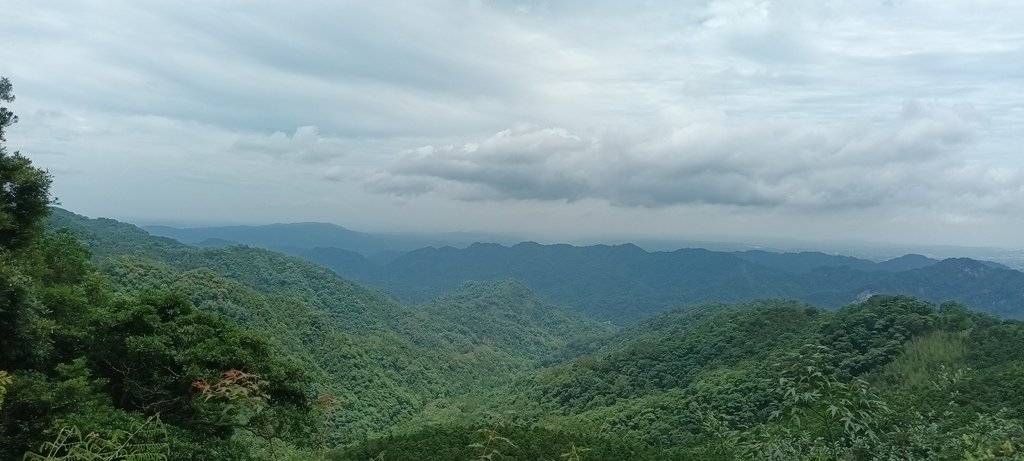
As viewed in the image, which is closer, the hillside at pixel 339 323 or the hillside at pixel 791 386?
the hillside at pixel 791 386

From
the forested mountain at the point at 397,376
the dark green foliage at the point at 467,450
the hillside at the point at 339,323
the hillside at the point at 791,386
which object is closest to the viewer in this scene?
the forested mountain at the point at 397,376

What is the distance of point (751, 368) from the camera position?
47.1 meters

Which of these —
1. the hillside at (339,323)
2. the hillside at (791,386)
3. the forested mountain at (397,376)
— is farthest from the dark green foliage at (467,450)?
the hillside at (339,323)

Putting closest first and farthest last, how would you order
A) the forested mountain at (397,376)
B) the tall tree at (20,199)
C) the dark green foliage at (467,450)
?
1. the forested mountain at (397,376)
2. the tall tree at (20,199)
3. the dark green foliage at (467,450)

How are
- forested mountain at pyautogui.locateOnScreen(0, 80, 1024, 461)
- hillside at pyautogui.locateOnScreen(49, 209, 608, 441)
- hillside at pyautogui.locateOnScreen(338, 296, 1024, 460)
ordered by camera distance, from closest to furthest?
1. forested mountain at pyautogui.locateOnScreen(0, 80, 1024, 461)
2. hillside at pyautogui.locateOnScreen(338, 296, 1024, 460)
3. hillside at pyautogui.locateOnScreen(49, 209, 608, 441)

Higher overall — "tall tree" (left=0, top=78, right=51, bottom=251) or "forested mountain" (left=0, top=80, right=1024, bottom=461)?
"tall tree" (left=0, top=78, right=51, bottom=251)

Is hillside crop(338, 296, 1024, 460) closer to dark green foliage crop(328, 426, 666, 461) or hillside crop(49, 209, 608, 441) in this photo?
dark green foliage crop(328, 426, 666, 461)

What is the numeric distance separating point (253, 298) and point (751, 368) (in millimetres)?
49573

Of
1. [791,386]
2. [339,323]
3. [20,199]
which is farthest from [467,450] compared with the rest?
[339,323]

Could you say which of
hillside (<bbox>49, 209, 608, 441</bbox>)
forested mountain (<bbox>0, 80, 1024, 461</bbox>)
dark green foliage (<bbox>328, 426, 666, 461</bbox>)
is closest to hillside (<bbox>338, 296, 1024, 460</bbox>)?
forested mountain (<bbox>0, 80, 1024, 461</bbox>)

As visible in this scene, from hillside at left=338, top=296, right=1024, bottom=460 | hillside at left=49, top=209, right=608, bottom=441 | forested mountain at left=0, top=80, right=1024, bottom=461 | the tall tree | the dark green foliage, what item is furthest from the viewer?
hillside at left=49, top=209, right=608, bottom=441

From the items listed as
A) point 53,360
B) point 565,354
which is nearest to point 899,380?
point 53,360

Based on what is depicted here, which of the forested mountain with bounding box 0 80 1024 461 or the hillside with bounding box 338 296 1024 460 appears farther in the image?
the hillside with bounding box 338 296 1024 460

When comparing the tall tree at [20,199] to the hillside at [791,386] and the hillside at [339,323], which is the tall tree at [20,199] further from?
the hillside at [791,386]
